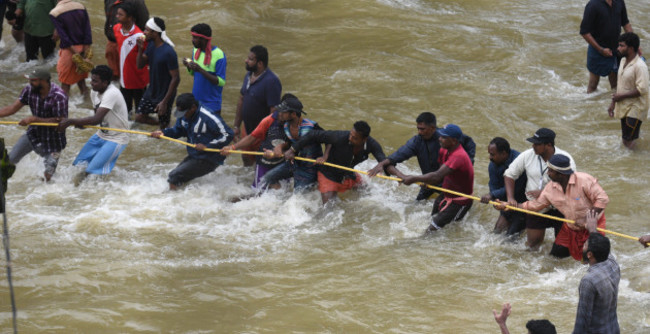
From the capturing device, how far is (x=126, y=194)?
9.00 m

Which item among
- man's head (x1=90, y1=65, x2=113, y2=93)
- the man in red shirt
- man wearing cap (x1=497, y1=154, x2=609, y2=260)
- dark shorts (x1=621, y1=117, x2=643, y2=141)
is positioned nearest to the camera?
man wearing cap (x1=497, y1=154, x2=609, y2=260)

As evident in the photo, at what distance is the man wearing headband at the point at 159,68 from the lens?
959 cm

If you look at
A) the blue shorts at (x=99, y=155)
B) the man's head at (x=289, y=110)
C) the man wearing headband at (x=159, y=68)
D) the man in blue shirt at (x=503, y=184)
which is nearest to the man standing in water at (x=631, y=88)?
the man in blue shirt at (x=503, y=184)

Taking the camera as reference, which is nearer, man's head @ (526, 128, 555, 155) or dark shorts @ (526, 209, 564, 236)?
man's head @ (526, 128, 555, 155)

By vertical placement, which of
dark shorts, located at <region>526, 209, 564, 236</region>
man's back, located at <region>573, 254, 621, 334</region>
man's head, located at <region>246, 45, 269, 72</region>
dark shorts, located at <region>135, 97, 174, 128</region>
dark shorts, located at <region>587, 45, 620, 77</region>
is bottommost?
dark shorts, located at <region>526, 209, 564, 236</region>

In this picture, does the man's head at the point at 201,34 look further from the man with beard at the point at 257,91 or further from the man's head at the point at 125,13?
the man's head at the point at 125,13

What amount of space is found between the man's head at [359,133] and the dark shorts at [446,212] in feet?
3.14

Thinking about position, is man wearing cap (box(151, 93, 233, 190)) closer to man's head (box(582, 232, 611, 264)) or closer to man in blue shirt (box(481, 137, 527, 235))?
man in blue shirt (box(481, 137, 527, 235))

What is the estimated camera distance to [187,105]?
339 inches

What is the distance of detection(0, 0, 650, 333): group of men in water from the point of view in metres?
7.37

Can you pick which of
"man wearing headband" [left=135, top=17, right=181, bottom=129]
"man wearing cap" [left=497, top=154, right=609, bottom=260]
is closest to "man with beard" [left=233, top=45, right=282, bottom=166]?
"man wearing headband" [left=135, top=17, right=181, bottom=129]

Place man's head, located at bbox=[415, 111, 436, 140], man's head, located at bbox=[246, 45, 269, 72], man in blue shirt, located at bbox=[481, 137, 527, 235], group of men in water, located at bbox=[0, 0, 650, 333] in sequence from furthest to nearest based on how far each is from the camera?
man's head, located at bbox=[246, 45, 269, 72] → man's head, located at bbox=[415, 111, 436, 140] → man in blue shirt, located at bbox=[481, 137, 527, 235] → group of men in water, located at bbox=[0, 0, 650, 333]

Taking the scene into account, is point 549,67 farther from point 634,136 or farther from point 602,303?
point 602,303

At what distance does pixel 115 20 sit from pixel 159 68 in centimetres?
145
